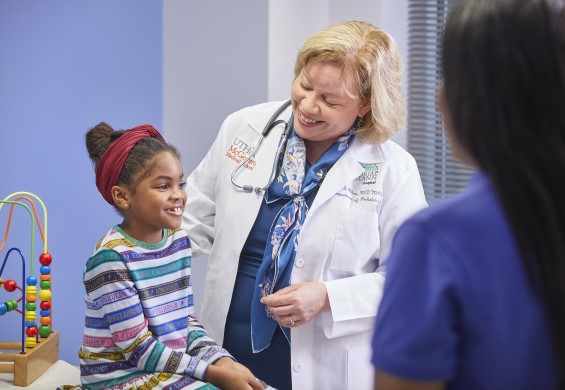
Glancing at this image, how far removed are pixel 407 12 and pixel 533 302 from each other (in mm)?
3155

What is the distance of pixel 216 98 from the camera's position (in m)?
2.96

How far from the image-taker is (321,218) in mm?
2119

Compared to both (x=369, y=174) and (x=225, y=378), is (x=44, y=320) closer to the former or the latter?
(x=225, y=378)

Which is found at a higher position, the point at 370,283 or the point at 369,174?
the point at 369,174

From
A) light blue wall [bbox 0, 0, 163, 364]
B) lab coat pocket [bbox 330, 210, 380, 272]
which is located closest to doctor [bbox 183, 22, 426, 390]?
lab coat pocket [bbox 330, 210, 380, 272]

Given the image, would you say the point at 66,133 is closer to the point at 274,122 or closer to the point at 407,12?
the point at 274,122

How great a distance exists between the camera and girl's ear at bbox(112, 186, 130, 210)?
1805 millimetres

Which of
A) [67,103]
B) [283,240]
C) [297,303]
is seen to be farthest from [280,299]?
[67,103]

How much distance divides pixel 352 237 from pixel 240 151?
0.40 m

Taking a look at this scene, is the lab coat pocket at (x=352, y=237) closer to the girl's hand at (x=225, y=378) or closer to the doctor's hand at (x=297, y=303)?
the doctor's hand at (x=297, y=303)

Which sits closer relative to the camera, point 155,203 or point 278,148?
point 155,203

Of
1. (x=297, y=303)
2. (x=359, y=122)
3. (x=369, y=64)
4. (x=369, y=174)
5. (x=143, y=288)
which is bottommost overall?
(x=297, y=303)

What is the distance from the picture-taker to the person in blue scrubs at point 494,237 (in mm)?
835

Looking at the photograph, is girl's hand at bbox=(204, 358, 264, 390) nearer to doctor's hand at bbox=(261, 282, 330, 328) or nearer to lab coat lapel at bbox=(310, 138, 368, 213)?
doctor's hand at bbox=(261, 282, 330, 328)
